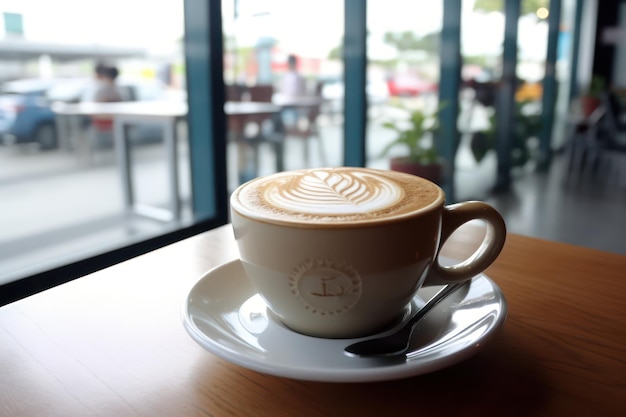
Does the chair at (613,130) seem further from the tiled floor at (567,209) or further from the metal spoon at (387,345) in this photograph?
the metal spoon at (387,345)

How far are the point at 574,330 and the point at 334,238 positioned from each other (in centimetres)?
25

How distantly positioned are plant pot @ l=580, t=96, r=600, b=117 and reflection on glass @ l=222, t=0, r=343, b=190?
3680 millimetres

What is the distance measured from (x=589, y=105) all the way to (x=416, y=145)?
3.49 metres

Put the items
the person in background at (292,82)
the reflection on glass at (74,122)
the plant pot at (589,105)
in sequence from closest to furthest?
the reflection on glass at (74,122) < the person in background at (292,82) < the plant pot at (589,105)

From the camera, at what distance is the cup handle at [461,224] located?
1.37 feet

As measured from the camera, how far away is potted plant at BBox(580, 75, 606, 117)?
5129 mm

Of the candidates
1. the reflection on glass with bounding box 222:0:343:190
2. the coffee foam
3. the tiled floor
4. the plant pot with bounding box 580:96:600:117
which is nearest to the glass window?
the reflection on glass with bounding box 222:0:343:190

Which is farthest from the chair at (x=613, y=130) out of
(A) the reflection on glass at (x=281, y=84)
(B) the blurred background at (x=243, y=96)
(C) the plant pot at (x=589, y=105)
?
(A) the reflection on glass at (x=281, y=84)

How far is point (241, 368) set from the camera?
15.6 inches

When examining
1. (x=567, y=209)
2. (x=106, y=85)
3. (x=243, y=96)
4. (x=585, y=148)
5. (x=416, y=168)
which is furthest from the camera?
(x=585, y=148)

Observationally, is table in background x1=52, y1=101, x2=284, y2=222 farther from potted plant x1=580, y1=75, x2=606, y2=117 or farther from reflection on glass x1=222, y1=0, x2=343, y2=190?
potted plant x1=580, y1=75, x2=606, y2=117

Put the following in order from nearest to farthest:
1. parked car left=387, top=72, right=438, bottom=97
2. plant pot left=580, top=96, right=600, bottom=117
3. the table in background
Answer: the table in background < parked car left=387, top=72, right=438, bottom=97 < plant pot left=580, top=96, right=600, bottom=117

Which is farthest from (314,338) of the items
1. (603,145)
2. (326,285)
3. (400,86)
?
(603,145)

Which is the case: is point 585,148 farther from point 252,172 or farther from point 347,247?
point 347,247
